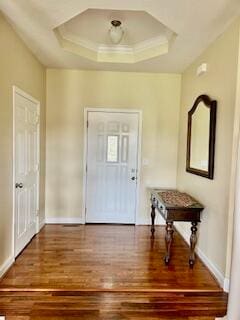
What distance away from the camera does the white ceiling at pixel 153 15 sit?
2.45m

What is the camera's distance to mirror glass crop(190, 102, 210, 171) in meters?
3.35

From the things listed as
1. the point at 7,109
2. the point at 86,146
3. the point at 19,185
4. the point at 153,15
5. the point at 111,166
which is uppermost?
the point at 153,15

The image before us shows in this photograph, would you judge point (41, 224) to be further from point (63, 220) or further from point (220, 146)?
point (220, 146)

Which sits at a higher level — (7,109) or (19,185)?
(7,109)

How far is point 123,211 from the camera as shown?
16.0 ft

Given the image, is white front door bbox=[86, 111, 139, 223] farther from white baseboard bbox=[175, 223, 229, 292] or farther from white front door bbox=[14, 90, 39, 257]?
white baseboard bbox=[175, 223, 229, 292]

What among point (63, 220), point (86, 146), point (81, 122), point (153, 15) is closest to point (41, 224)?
point (63, 220)

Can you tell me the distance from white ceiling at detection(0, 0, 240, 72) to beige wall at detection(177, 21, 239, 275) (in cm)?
18

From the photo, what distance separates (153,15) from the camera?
2.68 metres

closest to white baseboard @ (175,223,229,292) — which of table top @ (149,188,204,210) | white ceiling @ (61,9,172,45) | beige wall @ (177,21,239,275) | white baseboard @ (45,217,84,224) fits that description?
beige wall @ (177,21,239,275)

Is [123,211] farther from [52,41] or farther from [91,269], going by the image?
[52,41]

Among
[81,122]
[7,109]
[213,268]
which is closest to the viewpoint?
[7,109]

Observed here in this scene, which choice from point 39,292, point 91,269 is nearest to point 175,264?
point 91,269

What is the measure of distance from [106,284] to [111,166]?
234 cm
